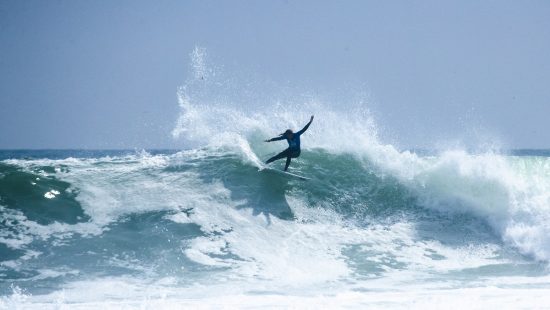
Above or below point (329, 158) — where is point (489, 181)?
below

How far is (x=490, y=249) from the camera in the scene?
9531 millimetres

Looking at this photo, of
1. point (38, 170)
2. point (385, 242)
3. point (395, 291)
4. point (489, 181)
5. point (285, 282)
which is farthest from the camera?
point (489, 181)

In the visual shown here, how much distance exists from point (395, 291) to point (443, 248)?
3239 millimetres

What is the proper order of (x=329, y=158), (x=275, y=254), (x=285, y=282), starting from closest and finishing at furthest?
(x=285, y=282) < (x=275, y=254) < (x=329, y=158)

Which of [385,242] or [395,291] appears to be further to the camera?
[385,242]

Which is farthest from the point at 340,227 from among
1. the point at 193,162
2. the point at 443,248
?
the point at 193,162

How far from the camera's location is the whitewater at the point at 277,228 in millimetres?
6531

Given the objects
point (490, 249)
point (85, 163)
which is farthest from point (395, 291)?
point (85, 163)

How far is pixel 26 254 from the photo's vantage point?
7.80 meters

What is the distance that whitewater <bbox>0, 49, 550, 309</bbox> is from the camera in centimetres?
653

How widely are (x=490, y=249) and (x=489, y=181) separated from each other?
2.64 metres

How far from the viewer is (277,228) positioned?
31.7ft

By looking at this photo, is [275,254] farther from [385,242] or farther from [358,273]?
[385,242]

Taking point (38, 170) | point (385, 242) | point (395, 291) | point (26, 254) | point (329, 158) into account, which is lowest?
point (395, 291)
